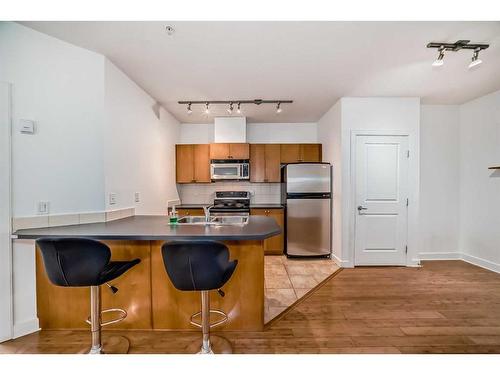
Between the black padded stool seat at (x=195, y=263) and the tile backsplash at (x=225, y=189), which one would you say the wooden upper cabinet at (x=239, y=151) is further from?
the black padded stool seat at (x=195, y=263)

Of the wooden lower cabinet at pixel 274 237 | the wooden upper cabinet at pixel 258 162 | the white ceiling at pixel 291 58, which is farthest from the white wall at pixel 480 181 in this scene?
the wooden upper cabinet at pixel 258 162

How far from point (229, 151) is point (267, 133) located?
3.16 ft

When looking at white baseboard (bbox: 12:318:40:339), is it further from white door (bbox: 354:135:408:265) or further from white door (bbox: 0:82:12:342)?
white door (bbox: 354:135:408:265)

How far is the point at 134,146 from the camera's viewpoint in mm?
3021

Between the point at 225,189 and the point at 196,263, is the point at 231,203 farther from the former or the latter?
the point at 196,263

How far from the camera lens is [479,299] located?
2689mm

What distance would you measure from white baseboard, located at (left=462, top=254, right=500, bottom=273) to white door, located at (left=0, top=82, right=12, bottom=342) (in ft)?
18.8

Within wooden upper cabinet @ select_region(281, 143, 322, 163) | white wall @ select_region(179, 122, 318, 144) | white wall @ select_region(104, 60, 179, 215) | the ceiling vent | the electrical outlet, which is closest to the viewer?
the electrical outlet

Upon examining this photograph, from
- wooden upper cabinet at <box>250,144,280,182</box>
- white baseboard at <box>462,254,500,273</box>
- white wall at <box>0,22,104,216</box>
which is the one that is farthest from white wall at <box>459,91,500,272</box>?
white wall at <box>0,22,104,216</box>

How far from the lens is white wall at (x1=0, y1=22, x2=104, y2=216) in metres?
2.04
